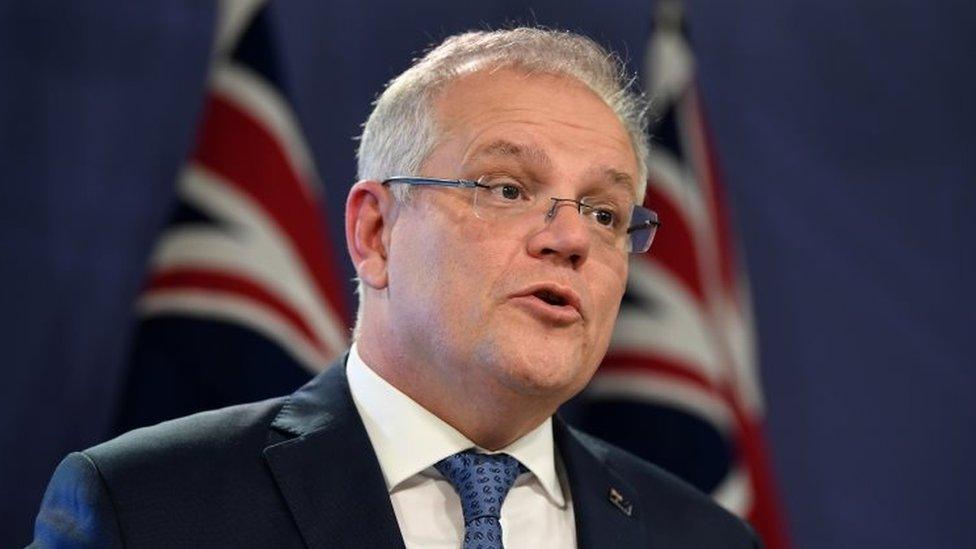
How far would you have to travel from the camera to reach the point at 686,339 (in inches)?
160

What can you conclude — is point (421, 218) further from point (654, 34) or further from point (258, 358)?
point (654, 34)

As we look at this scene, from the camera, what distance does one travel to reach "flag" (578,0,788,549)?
4.02m

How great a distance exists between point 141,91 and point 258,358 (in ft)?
2.73

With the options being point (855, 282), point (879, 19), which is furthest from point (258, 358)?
point (879, 19)

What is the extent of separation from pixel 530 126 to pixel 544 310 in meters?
0.32

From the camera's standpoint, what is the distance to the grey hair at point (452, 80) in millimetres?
2373

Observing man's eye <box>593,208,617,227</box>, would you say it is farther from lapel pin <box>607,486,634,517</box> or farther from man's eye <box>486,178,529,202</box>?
lapel pin <box>607,486,634,517</box>

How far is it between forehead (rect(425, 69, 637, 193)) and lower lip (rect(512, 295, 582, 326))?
0.73ft

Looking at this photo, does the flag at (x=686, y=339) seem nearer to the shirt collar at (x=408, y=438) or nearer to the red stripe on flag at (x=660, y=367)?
the red stripe on flag at (x=660, y=367)

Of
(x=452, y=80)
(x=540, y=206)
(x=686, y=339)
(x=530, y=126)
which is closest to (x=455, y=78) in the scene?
(x=452, y=80)

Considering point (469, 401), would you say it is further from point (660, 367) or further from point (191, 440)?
point (660, 367)

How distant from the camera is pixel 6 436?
363 centimetres

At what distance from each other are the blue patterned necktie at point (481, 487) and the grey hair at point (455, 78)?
1.41 ft

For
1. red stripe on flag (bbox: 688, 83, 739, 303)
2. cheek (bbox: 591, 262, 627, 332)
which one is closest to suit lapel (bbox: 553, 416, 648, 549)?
cheek (bbox: 591, 262, 627, 332)
